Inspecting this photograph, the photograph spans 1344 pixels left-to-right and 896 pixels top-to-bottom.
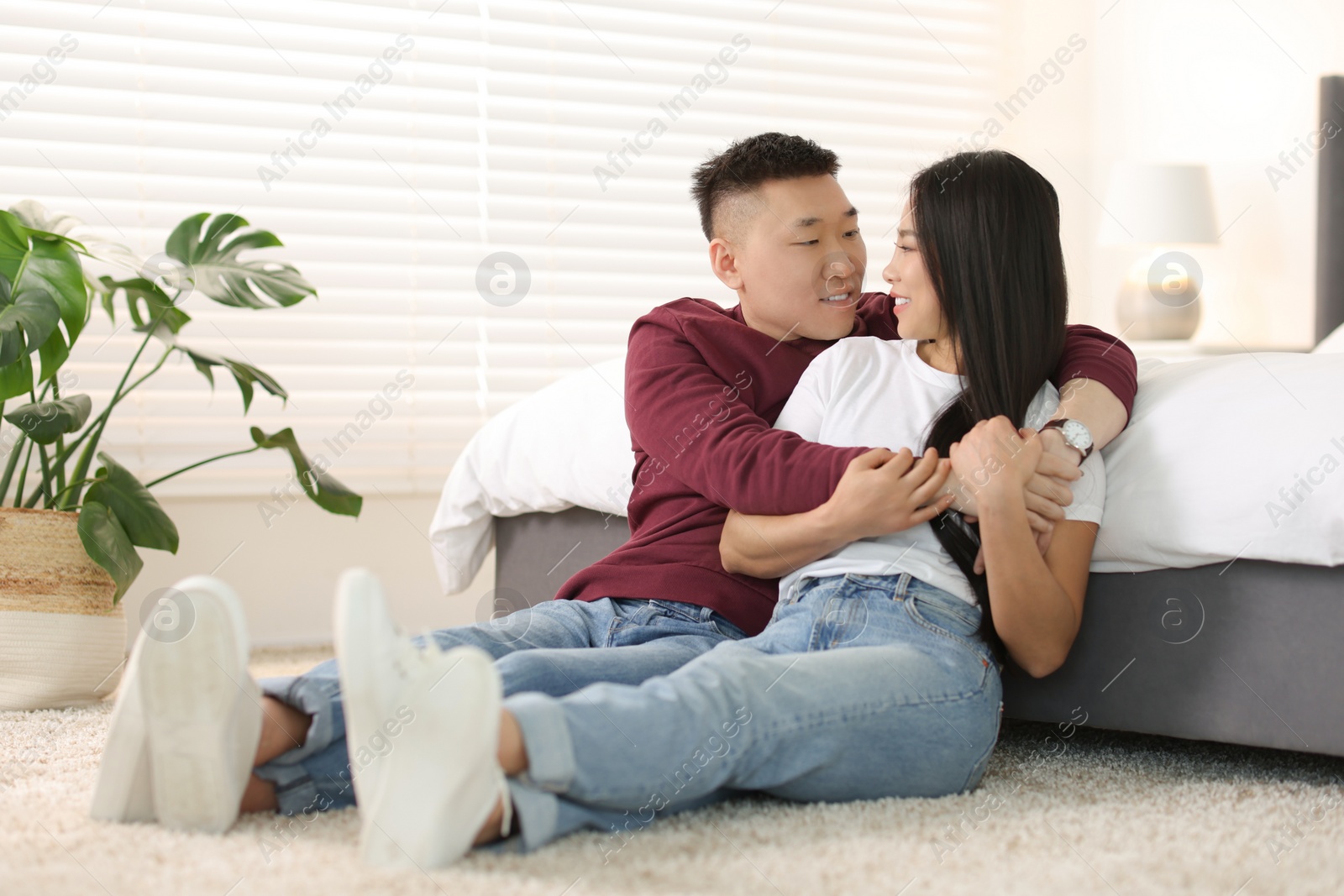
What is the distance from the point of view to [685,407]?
1.23m

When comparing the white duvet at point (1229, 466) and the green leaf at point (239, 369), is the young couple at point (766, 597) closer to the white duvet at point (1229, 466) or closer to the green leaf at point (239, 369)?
the white duvet at point (1229, 466)

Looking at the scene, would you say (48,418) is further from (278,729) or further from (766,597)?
(766,597)

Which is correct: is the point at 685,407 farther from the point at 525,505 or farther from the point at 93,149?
the point at 93,149

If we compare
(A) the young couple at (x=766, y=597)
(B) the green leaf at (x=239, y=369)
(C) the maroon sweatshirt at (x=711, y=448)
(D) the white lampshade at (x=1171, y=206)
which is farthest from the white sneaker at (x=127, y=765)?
(D) the white lampshade at (x=1171, y=206)

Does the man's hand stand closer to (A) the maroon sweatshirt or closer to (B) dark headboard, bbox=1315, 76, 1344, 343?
(A) the maroon sweatshirt

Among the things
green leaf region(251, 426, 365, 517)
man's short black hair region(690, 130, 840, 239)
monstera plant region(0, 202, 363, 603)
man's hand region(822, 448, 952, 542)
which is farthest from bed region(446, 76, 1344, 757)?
monstera plant region(0, 202, 363, 603)

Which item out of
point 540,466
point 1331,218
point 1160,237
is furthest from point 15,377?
point 1331,218

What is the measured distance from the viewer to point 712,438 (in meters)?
1.18

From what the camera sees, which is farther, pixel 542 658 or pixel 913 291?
pixel 913 291

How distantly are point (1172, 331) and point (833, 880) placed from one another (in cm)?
242

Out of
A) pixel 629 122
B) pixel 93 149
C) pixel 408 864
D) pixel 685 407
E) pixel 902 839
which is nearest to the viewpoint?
pixel 408 864

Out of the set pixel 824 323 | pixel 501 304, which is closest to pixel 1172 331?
pixel 501 304

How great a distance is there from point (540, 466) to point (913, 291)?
72cm

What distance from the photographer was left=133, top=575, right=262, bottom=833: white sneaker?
819mm
